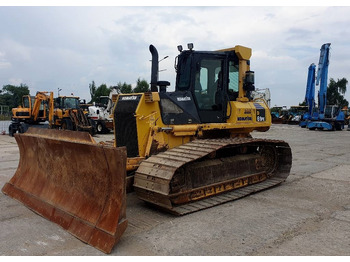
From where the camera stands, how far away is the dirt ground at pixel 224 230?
356 cm

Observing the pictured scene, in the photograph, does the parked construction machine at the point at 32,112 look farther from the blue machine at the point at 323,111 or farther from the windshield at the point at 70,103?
the blue machine at the point at 323,111

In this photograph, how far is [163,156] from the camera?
4910mm

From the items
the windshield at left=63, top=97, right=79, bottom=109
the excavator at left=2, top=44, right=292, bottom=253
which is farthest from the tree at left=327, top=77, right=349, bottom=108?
the excavator at left=2, top=44, right=292, bottom=253

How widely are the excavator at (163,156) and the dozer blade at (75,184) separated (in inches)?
0.6

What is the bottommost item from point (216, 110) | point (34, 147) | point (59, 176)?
point (59, 176)

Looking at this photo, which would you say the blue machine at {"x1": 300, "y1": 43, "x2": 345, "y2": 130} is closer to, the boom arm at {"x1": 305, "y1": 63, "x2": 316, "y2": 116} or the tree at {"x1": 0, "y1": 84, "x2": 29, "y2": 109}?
the boom arm at {"x1": 305, "y1": 63, "x2": 316, "y2": 116}

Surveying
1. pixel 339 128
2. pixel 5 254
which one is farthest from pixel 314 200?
pixel 339 128

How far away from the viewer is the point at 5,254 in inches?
137

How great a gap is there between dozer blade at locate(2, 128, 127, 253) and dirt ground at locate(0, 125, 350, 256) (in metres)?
0.15

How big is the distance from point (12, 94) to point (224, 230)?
85712mm

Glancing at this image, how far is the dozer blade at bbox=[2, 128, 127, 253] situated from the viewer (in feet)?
12.4

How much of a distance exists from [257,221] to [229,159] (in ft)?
5.68
